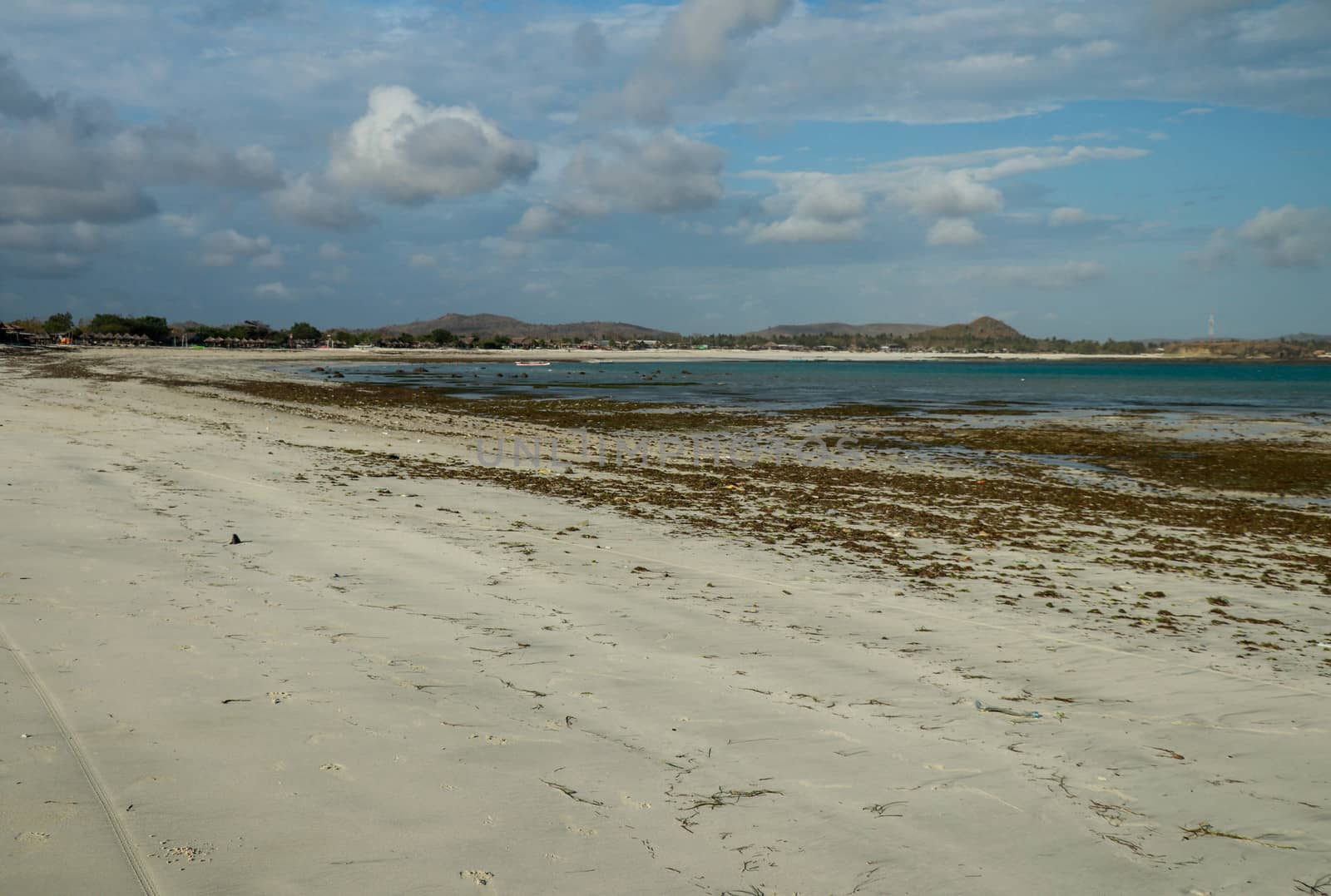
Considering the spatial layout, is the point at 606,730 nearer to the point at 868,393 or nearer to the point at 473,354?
the point at 868,393

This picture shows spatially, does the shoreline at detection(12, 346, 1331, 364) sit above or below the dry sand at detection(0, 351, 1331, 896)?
above

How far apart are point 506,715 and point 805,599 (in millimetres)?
3503

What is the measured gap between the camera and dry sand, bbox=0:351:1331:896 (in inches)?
133

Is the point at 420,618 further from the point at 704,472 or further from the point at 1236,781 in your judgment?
the point at 704,472

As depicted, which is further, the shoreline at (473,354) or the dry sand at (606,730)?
the shoreline at (473,354)

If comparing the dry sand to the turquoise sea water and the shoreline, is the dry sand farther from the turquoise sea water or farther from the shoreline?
the shoreline

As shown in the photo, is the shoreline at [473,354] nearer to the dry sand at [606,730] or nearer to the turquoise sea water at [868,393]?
the turquoise sea water at [868,393]

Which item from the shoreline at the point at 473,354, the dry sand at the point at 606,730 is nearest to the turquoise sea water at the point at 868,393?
the dry sand at the point at 606,730

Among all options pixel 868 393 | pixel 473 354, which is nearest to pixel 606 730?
pixel 868 393

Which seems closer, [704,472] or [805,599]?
[805,599]

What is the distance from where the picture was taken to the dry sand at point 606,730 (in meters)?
3.37

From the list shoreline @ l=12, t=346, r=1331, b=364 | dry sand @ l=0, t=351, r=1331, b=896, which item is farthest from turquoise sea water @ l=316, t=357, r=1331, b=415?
shoreline @ l=12, t=346, r=1331, b=364

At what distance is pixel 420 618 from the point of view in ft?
20.6

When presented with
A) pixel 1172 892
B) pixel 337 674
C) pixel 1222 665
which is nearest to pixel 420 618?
pixel 337 674
